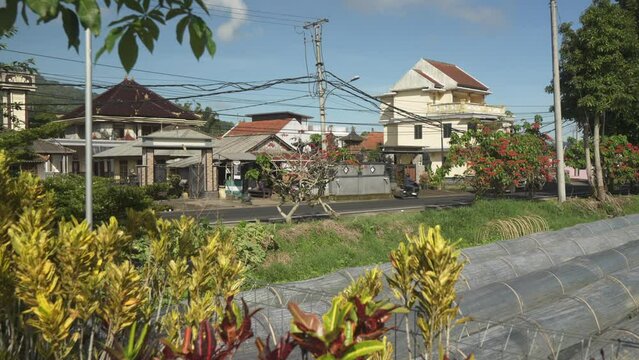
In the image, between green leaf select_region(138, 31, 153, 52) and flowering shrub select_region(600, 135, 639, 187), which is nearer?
green leaf select_region(138, 31, 153, 52)

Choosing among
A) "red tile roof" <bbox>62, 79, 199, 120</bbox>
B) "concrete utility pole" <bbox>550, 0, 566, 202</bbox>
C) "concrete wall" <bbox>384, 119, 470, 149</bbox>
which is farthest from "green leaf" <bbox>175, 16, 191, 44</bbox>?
"concrete wall" <bbox>384, 119, 470, 149</bbox>

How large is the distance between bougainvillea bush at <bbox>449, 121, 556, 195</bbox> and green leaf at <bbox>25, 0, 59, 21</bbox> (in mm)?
18770

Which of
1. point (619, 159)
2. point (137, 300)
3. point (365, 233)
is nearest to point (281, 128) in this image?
point (619, 159)

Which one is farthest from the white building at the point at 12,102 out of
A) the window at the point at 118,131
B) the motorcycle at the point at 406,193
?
the motorcycle at the point at 406,193

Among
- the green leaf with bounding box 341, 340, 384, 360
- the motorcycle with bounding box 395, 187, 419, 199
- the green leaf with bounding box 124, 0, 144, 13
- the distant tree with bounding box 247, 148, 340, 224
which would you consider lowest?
the green leaf with bounding box 341, 340, 384, 360

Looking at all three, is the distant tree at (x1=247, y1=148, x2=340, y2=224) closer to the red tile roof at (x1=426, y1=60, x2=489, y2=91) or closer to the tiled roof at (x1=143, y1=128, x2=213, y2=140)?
the tiled roof at (x1=143, y1=128, x2=213, y2=140)

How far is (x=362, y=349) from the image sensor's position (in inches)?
79.8

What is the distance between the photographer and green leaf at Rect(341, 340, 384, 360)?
2.00 meters

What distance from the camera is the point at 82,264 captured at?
10.3 ft

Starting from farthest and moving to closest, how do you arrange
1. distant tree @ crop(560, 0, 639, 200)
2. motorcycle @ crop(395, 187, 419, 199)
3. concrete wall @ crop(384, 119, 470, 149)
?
concrete wall @ crop(384, 119, 470, 149), motorcycle @ crop(395, 187, 419, 199), distant tree @ crop(560, 0, 639, 200)

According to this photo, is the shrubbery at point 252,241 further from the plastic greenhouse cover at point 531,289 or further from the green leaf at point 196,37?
the green leaf at point 196,37

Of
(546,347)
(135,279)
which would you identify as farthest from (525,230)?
(135,279)

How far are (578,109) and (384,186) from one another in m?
12.4

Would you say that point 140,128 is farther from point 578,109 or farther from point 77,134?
point 578,109
